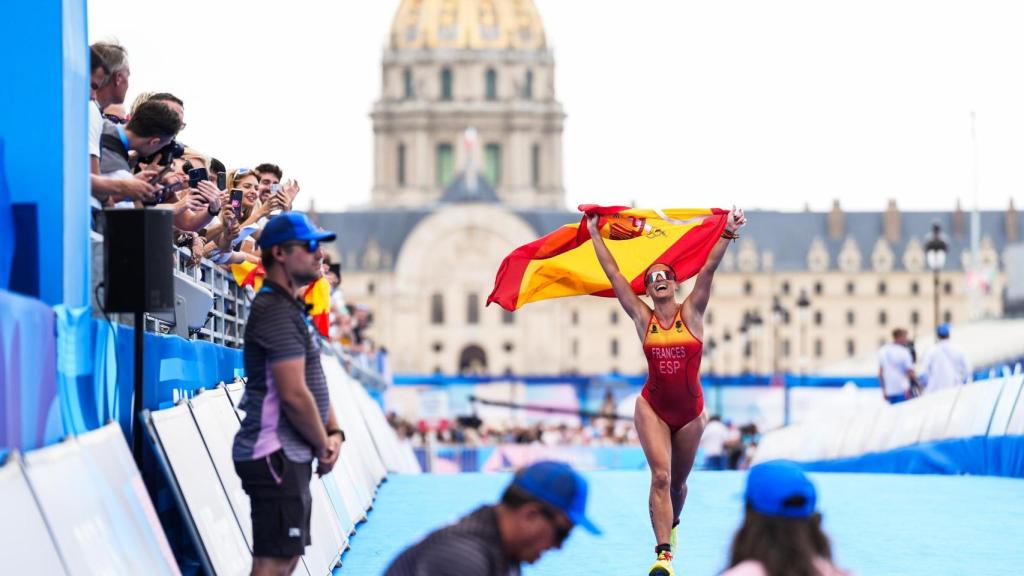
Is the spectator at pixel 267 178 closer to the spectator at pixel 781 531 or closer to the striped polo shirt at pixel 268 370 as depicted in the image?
the striped polo shirt at pixel 268 370

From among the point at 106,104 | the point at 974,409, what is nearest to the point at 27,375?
the point at 106,104

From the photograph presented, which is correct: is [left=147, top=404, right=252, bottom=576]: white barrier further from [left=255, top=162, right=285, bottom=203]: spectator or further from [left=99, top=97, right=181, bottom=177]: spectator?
[left=255, top=162, right=285, bottom=203]: spectator

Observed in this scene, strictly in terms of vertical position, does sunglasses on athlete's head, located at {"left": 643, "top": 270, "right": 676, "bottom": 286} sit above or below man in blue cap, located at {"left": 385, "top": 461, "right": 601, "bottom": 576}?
above

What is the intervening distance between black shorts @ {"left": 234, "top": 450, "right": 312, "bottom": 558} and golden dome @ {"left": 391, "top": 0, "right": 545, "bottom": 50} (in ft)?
536

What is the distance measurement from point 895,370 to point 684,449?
14.9m

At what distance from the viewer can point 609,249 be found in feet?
44.0

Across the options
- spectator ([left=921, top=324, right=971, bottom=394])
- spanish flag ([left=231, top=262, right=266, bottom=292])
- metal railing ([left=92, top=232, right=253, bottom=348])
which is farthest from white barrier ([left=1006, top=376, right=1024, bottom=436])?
spanish flag ([left=231, top=262, right=266, bottom=292])

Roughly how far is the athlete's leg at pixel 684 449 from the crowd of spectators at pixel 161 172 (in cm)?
272

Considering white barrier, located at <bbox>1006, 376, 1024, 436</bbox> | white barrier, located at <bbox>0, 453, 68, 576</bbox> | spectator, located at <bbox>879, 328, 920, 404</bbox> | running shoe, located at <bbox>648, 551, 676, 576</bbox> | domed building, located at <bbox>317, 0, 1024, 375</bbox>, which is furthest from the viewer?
domed building, located at <bbox>317, 0, 1024, 375</bbox>

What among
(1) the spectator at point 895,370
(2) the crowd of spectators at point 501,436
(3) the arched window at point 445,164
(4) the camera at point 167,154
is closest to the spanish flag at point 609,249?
(4) the camera at point 167,154

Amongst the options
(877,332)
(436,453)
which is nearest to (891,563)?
(436,453)

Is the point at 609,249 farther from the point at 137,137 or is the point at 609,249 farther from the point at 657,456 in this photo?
the point at 137,137

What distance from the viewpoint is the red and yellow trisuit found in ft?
34.3

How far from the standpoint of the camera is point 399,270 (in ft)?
463
